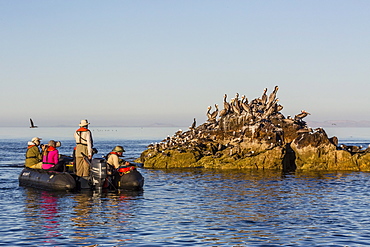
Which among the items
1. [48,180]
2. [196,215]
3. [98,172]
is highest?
[98,172]

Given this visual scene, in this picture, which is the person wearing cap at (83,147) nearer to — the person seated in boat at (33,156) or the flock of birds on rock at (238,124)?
the person seated in boat at (33,156)

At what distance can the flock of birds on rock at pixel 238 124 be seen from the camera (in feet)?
154

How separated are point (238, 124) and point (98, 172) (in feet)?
82.2

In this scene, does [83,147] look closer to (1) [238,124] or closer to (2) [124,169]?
(2) [124,169]

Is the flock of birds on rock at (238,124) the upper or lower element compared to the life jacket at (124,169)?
upper

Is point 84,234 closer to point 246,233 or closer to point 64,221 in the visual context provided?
point 64,221

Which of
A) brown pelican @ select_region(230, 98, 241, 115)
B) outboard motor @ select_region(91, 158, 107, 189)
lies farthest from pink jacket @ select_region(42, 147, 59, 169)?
brown pelican @ select_region(230, 98, 241, 115)

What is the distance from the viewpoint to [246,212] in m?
22.1

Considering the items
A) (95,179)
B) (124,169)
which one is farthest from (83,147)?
(124,169)

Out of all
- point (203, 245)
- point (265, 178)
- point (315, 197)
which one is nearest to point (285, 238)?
point (203, 245)

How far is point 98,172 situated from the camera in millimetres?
27781

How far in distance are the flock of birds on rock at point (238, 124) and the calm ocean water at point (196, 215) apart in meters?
13.5

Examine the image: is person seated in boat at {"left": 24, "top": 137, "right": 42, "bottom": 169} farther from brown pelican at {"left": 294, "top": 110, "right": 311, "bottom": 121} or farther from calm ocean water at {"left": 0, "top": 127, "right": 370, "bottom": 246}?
brown pelican at {"left": 294, "top": 110, "right": 311, "bottom": 121}

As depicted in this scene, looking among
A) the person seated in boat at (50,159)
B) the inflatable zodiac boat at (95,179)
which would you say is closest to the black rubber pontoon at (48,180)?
the inflatable zodiac boat at (95,179)
